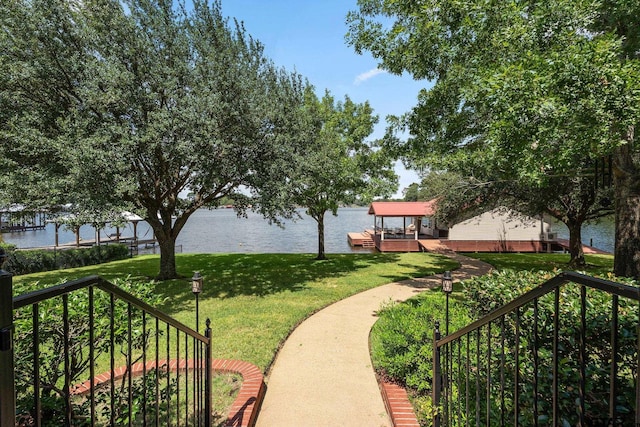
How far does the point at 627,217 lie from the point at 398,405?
25.9 ft

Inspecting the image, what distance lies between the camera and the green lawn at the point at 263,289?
19.4 ft

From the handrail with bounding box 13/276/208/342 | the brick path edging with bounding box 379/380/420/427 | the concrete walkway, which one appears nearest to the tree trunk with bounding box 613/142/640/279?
the concrete walkway

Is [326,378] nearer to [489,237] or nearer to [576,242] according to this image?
[576,242]

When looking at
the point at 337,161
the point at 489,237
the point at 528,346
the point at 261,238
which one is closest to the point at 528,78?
the point at 528,346

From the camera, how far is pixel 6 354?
102 centimetres

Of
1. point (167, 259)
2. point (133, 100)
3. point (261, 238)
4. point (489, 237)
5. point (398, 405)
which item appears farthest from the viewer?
point (261, 238)

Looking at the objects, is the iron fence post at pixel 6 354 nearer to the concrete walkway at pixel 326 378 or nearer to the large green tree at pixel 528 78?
the concrete walkway at pixel 326 378

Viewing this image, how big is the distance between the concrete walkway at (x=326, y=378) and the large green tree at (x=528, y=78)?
4.44 m

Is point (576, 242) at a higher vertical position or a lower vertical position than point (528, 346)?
lower

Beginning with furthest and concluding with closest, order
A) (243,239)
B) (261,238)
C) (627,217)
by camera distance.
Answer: (261,238) → (243,239) → (627,217)

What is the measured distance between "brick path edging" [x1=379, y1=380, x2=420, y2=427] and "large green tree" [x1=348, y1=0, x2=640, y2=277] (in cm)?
445

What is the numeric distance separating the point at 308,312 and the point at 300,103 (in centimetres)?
846

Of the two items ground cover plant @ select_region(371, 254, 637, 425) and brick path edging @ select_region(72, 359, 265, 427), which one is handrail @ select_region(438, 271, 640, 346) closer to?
ground cover plant @ select_region(371, 254, 637, 425)

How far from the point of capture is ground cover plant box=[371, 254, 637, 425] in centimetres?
204
